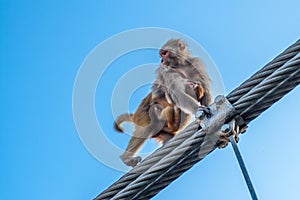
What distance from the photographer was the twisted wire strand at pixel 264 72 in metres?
0.69

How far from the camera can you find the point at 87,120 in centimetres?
82

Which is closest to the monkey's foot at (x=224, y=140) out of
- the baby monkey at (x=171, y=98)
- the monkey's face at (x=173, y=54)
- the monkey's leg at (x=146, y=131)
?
the baby monkey at (x=171, y=98)

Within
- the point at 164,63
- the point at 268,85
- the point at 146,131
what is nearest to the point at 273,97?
the point at 268,85

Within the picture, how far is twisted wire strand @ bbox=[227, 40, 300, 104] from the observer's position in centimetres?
69

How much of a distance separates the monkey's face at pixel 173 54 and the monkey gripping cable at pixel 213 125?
109 cm

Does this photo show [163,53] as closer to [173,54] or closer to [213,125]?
[173,54]

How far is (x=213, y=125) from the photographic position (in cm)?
70

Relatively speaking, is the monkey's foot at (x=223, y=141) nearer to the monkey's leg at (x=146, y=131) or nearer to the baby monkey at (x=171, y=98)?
the baby monkey at (x=171, y=98)

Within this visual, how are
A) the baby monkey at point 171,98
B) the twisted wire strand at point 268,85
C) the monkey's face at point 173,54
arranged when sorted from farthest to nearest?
the monkey's face at point 173,54
the baby monkey at point 171,98
the twisted wire strand at point 268,85

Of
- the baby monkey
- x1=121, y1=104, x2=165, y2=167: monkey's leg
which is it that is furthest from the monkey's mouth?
x1=121, y1=104, x2=165, y2=167: monkey's leg

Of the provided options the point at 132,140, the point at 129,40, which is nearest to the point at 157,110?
the point at 132,140

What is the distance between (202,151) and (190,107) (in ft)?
2.91

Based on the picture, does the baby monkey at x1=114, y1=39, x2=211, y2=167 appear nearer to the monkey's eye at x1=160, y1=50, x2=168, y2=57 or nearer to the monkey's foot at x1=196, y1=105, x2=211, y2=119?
the monkey's eye at x1=160, y1=50, x2=168, y2=57

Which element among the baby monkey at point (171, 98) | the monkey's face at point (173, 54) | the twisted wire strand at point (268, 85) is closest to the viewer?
the twisted wire strand at point (268, 85)
